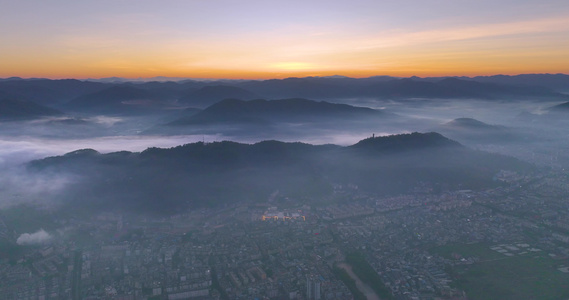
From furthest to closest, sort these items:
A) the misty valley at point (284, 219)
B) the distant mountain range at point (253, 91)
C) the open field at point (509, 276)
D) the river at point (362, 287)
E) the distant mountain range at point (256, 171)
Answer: the distant mountain range at point (253, 91)
the distant mountain range at point (256, 171)
the misty valley at point (284, 219)
the river at point (362, 287)
the open field at point (509, 276)

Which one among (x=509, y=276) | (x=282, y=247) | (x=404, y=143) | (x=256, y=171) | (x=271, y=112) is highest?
(x=271, y=112)

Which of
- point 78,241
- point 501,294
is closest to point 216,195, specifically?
point 78,241

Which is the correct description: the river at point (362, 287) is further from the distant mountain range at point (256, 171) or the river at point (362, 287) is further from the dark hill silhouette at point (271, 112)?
the dark hill silhouette at point (271, 112)

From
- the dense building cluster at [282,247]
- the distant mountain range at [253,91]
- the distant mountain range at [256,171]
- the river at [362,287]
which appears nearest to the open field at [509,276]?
the dense building cluster at [282,247]

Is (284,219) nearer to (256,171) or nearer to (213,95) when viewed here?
(256,171)

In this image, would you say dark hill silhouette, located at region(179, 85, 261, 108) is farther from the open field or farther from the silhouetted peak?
the open field

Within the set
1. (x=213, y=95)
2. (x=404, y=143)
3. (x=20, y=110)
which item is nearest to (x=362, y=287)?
(x=404, y=143)

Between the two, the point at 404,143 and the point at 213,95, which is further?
the point at 213,95

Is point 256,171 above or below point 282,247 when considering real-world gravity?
above
